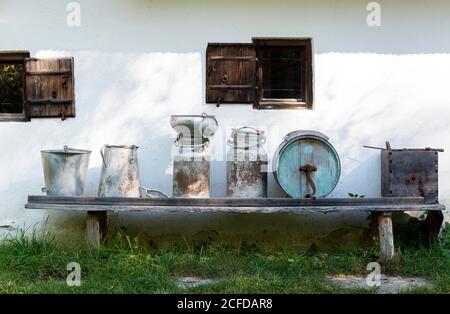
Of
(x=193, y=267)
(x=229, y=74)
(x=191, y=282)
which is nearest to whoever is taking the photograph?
(x=191, y=282)

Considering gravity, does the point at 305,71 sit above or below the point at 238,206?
above

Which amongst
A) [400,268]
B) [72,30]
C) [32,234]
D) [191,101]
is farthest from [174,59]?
[400,268]

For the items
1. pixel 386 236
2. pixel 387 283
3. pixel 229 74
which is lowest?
pixel 387 283

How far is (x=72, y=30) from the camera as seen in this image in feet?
19.1

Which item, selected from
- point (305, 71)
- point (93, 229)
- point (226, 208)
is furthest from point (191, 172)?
point (305, 71)

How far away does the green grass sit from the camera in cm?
452

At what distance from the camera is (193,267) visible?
5.01m

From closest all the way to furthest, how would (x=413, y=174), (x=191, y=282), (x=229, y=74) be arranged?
(x=191, y=282) < (x=413, y=174) < (x=229, y=74)

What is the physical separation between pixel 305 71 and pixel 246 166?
1.33 metres

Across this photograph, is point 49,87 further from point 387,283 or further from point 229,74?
point 387,283

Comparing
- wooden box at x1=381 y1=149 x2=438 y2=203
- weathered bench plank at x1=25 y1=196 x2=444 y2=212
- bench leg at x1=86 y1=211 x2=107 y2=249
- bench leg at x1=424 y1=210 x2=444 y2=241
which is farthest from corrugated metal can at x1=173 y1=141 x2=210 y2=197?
bench leg at x1=424 y1=210 x2=444 y2=241

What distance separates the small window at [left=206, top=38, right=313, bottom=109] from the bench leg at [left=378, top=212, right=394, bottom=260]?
1.43m

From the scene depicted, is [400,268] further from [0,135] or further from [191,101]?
[0,135]

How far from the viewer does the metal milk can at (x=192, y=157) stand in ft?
17.4
